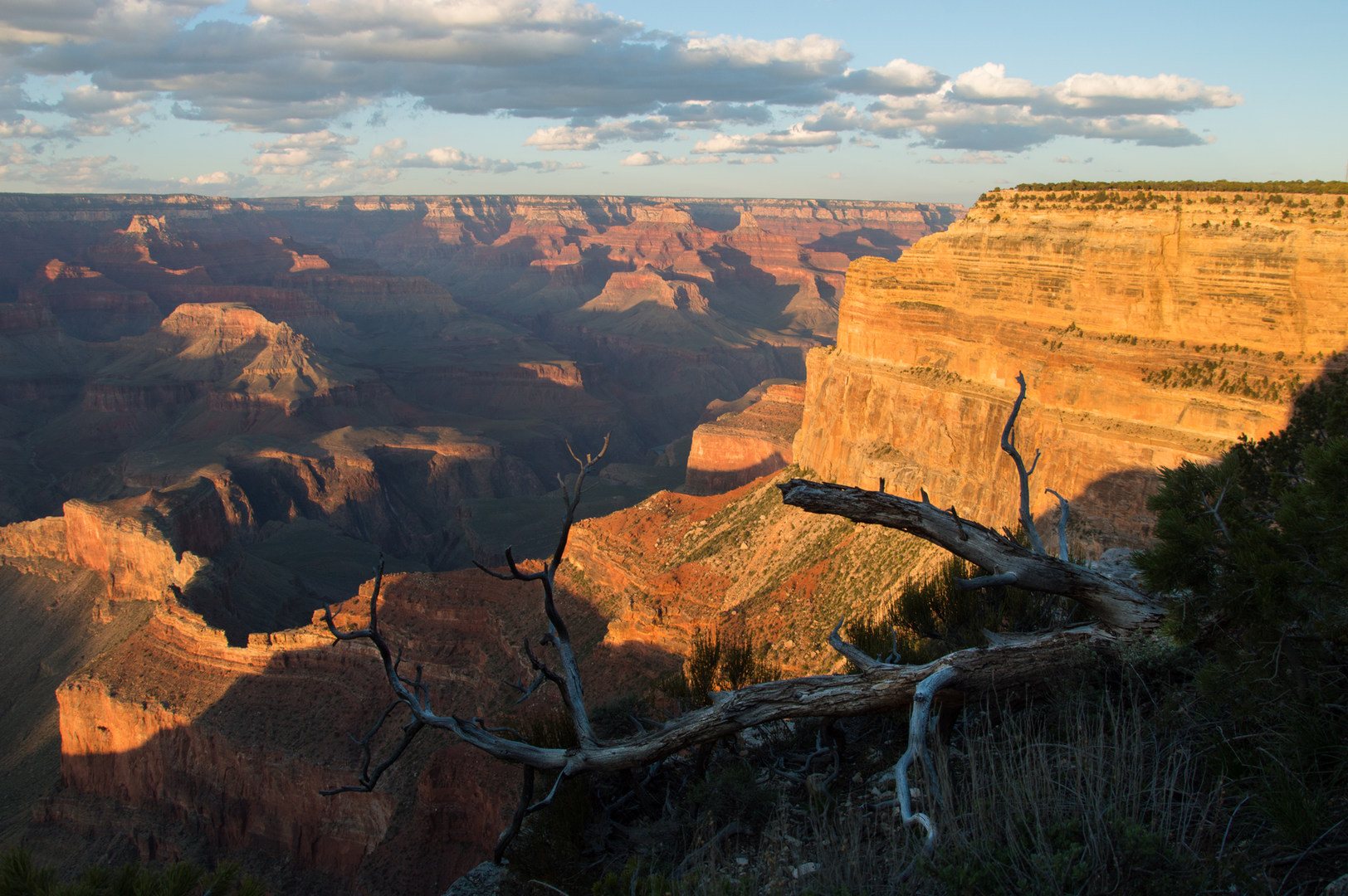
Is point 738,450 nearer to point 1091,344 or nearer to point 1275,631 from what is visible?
point 1091,344

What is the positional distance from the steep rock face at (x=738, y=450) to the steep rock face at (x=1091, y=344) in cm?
4545

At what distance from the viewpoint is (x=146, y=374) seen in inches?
5379

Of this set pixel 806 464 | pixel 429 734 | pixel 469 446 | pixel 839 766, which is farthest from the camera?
pixel 469 446

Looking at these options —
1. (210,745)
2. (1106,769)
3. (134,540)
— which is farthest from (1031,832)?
(134,540)

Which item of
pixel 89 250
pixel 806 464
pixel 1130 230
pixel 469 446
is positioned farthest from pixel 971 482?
pixel 89 250

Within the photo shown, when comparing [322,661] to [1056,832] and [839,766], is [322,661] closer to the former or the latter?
[839,766]

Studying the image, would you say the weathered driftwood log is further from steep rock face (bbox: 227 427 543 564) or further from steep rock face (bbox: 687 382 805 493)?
steep rock face (bbox: 227 427 543 564)

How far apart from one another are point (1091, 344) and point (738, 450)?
58.9 m

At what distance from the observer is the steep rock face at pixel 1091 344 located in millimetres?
22688

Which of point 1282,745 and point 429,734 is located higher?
point 1282,745

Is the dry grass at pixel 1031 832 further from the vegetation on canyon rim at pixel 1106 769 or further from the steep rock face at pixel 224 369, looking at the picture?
the steep rock face at pixel 224 369

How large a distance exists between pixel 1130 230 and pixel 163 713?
4126cm

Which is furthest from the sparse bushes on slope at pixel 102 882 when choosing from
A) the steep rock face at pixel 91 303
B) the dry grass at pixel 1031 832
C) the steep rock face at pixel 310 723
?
the steep rock face at pixel 91 303

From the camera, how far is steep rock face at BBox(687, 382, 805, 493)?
3275 inches
